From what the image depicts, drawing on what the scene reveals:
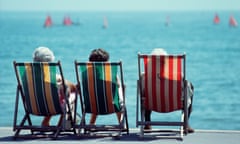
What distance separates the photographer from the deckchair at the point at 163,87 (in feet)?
18.6

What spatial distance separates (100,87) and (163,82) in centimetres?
51

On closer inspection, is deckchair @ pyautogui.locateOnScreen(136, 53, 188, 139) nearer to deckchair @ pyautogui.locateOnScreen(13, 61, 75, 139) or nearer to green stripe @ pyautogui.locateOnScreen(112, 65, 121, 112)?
green stripe @ pyautogui.locateOnScreen(112, 65, 121, 112)

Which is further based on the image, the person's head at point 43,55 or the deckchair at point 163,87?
the person's head at point 43,55

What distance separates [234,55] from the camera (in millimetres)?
31688

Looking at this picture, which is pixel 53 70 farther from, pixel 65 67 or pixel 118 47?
pixel 118 47

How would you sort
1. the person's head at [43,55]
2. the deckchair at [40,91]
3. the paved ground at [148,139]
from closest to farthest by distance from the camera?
the paved ground at [148,139]
the deckchair at [40,91]
the person's head at [43,55]

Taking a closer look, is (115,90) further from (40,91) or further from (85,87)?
(40,91)

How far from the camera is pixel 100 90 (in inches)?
227

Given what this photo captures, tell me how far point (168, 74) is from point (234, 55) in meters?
26.4

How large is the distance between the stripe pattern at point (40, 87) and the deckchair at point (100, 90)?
22 centimetres

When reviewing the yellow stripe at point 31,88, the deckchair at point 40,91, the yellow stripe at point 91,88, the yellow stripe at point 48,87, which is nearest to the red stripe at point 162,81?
the yellow stripe at point 91,88

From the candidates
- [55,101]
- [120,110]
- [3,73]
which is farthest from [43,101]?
[3,73]

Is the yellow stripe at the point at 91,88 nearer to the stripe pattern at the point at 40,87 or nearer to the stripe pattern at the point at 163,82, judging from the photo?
the stripe pattern at the point at 40,87

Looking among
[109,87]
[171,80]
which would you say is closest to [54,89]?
[109,87]
